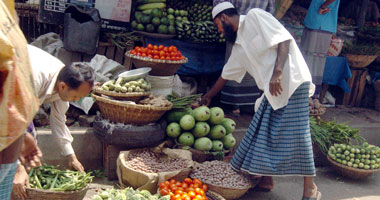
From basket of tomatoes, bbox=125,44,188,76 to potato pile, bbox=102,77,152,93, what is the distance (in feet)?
1.15

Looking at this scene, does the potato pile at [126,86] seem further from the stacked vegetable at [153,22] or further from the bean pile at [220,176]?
the stacked vegetable at [153,22]

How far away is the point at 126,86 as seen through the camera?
435cm

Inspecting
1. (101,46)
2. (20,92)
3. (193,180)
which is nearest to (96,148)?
(193,180)

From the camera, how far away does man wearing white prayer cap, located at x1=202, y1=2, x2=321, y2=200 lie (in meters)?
3.90

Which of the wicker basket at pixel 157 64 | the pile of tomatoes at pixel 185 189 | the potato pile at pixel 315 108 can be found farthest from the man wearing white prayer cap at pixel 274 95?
the potato pile at pixel 315 108

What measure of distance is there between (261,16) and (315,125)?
7.16ft

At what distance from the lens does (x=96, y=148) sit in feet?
15.1

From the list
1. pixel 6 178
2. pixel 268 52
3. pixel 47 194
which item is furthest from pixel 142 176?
pixel 6 178

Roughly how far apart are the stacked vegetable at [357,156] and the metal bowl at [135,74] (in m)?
2.61

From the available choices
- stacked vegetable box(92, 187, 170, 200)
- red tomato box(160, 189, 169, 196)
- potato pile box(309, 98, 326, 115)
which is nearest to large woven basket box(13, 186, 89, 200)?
stacked vegetable box(92, 187, 170, 200)

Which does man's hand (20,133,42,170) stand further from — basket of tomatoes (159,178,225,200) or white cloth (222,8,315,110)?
white cloth (222,8,315,110)

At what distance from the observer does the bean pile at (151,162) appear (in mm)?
4074

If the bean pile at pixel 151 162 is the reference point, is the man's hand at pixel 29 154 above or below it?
above

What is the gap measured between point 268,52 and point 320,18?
9.00 ft
